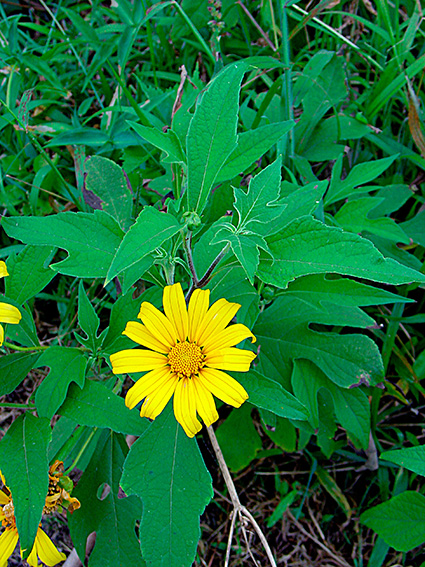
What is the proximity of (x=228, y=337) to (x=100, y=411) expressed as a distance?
1.30ft

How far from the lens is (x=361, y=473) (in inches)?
83.9

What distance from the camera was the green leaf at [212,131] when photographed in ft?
3.91

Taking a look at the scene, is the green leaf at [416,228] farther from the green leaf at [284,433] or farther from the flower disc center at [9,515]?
the flower disc center at [9,515]

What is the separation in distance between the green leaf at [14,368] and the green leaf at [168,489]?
0.38 metres

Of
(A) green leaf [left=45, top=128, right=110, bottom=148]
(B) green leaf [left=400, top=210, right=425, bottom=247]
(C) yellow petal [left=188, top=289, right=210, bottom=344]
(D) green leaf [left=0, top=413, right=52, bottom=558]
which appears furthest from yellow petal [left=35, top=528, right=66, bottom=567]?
(B) green leaf [left=400, top=210, right=425, bottom=247]

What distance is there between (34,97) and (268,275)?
2.16m

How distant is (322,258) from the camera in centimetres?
110

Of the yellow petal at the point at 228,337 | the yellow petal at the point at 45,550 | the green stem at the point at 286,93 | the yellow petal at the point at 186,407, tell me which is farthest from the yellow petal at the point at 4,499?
the green stem at the point at 286,93

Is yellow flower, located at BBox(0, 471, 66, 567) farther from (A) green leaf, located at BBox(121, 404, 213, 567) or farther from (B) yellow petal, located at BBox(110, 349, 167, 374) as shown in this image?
(B) yellow petal, located at BBox(110, 349, 167, 374)

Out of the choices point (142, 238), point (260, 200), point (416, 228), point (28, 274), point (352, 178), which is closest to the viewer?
point (142, 238)

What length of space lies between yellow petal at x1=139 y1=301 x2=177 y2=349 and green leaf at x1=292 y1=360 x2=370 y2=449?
0.55 meters

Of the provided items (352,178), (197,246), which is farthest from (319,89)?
(197,246)

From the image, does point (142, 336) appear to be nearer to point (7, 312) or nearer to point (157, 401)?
point (157, 401)

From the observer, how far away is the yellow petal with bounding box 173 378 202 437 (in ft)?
3.89
